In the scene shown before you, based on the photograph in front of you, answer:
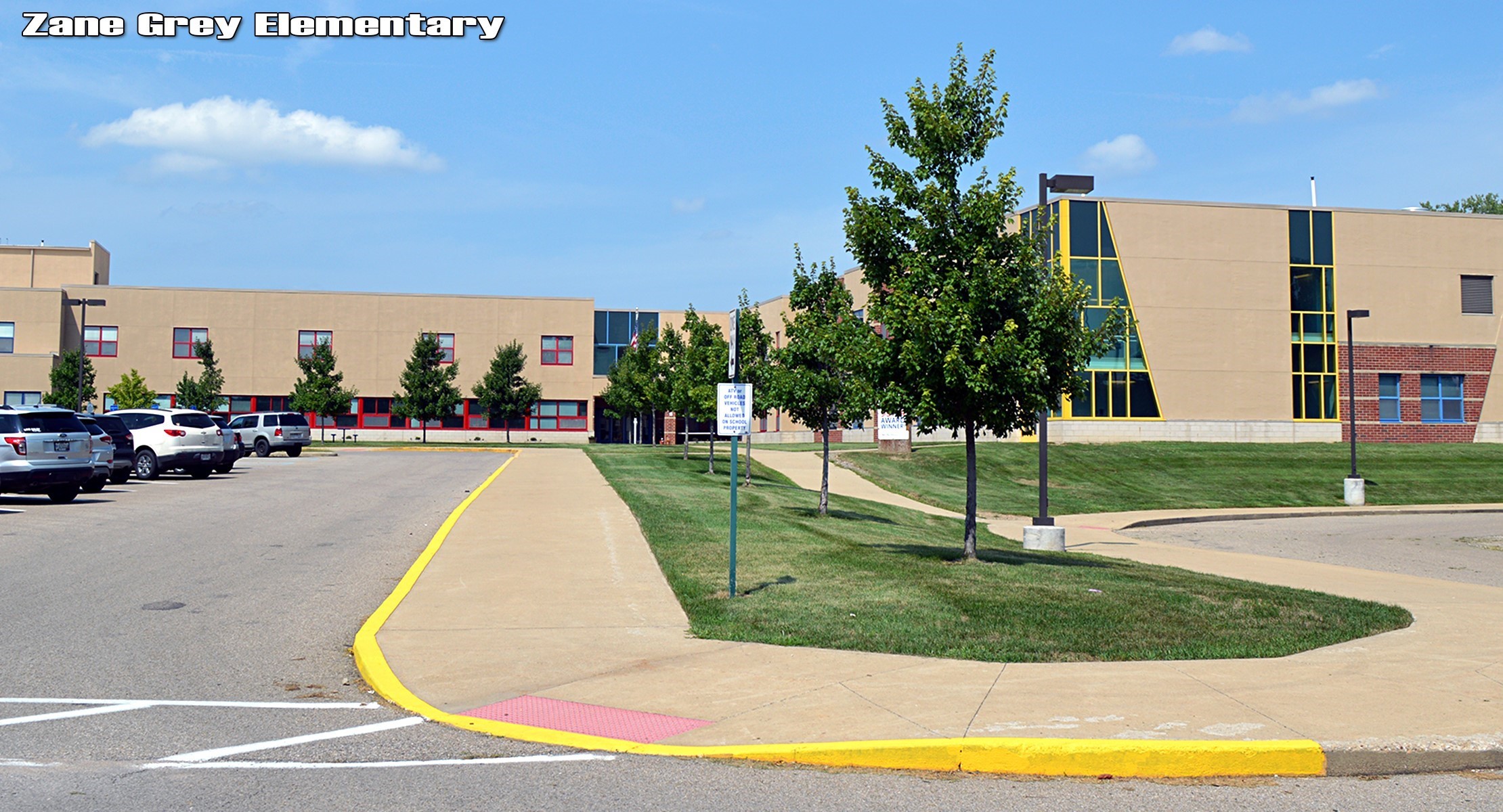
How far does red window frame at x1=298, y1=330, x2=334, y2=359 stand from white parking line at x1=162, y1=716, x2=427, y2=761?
68292 mm

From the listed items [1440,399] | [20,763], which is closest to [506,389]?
[1440,399]

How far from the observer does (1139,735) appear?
246 inches

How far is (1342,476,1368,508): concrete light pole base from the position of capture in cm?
3672

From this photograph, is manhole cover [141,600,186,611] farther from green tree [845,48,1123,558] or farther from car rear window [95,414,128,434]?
car rear window [95,414,128,434]

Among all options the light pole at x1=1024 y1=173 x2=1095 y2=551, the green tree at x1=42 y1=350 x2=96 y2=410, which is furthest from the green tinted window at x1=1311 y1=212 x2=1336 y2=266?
the green tree at x1=42 y1=350 x2=96 y2=410

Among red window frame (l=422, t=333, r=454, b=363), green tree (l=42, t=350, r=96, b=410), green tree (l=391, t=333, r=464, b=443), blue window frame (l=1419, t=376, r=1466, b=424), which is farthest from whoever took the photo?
red window frame (l=422, t=333, r=454, b=363)

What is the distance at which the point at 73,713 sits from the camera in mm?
6879

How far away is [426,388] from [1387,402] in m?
49.5

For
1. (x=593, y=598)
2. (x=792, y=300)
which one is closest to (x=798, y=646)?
(x=593, y=598)

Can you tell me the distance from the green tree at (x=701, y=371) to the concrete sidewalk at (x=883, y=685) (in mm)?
19869

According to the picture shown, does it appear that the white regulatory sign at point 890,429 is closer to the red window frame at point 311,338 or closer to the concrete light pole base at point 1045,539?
the concrete light pole base at point 1045,539

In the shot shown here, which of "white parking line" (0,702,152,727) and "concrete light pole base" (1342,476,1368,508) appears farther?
"concrete light pole base" (1342,476,1368,508)

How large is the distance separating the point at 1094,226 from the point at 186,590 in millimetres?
44311

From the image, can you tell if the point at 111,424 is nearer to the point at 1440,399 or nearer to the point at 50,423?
the point at 50,423
